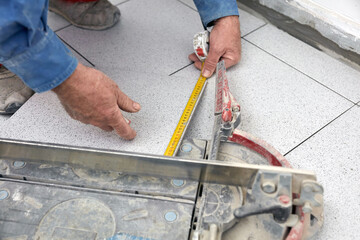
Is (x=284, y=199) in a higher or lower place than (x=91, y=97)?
lower

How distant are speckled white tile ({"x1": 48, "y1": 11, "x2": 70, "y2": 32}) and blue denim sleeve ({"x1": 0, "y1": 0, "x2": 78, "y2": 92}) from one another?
1.27 metres

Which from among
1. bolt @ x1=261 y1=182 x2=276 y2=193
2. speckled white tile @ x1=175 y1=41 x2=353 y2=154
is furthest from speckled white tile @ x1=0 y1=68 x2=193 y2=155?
bolt @ x1=261 y1=182 x2=276 y2=193

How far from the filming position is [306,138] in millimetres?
1693

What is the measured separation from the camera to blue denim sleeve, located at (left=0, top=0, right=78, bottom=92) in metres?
1.05

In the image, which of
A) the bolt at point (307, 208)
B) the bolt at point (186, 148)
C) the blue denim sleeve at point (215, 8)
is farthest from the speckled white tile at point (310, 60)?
the bolt at point (307, 208)

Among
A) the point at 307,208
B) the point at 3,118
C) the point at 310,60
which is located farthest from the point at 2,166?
the point at 310,60

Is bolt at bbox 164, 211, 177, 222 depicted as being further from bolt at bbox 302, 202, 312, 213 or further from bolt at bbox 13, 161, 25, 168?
bolt at bbox 13, 161, 25, 168

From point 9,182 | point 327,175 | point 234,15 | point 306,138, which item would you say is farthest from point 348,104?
point 9,182

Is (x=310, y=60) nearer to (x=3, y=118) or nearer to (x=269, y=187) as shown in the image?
(x=269, y=187)

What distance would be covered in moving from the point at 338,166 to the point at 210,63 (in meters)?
0.83

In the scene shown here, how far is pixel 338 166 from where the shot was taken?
1.58 meters

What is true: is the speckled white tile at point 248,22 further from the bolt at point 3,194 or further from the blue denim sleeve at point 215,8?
the bolt at point 3,194

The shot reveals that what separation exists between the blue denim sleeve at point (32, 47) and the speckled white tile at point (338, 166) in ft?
3.41

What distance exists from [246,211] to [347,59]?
54.9 inches
